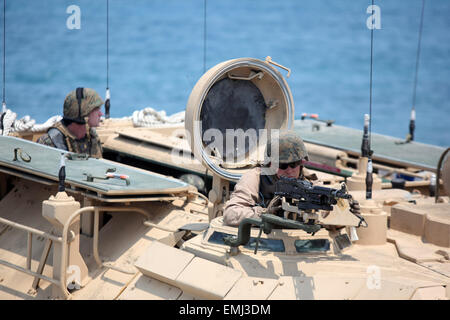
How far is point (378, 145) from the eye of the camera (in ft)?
52.1

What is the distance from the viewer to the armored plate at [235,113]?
7.93 metres

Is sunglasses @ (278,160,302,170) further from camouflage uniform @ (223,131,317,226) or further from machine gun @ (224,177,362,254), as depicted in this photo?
machine gun @ (224,177,362,254)

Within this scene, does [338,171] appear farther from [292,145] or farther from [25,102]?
[25,102]

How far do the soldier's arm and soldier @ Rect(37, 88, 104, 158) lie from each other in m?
3.04

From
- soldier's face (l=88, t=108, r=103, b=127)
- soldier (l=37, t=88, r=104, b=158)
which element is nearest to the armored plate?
soldier (l=37, t=88, r=104, b=158)

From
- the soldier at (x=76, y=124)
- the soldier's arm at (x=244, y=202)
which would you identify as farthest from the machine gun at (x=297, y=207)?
the soldier at (x=76, y=124)

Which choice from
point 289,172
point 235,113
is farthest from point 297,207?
point 235,113

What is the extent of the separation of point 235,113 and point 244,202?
1.24 meters

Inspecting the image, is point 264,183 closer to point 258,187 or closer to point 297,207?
point 258,187

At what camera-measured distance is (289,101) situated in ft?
28.1

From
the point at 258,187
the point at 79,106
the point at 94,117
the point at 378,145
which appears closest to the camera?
the point at 258,187

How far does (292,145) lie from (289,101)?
1.31 metres

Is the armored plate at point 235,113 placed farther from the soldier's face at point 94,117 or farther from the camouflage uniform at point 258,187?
the soldier's face at point 94,117
